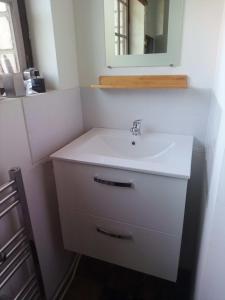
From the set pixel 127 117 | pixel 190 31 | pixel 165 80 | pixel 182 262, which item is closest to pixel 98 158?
pixel 127 117

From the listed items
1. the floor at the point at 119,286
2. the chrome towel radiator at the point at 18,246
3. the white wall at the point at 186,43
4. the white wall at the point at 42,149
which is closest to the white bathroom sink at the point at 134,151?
the white wall at the point at 42,149

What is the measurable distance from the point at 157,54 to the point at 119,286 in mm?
1372

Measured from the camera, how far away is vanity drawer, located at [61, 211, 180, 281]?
3.31ft

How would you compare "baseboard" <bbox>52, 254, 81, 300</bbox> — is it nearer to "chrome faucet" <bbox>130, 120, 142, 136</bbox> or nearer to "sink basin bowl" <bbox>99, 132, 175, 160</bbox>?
"sink basin bowl" <bbox>99, 132, 175, 160</bbox>

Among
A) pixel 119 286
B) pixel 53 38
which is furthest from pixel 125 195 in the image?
pixel 53 38

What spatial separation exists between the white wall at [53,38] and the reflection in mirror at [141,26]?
0.27 meters

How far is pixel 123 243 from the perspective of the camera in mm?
1084

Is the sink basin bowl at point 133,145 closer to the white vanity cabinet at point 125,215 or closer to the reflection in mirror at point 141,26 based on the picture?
the white vanity cabinet at point 125,215

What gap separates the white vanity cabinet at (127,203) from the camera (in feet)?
3.03

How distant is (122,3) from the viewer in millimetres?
1189

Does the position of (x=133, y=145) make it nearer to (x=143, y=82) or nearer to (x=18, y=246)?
(x=143, y=82)

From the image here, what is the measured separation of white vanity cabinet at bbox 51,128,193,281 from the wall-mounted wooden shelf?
0.94 ft

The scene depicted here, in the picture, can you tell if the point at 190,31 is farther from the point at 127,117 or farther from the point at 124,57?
the point at 127,117

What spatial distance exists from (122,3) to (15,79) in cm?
70
